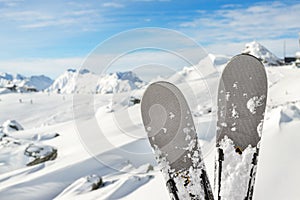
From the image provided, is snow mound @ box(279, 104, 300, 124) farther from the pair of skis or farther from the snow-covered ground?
the pair of skis

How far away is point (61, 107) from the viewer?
70.6ft

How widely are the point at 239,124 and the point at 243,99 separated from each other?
195mm

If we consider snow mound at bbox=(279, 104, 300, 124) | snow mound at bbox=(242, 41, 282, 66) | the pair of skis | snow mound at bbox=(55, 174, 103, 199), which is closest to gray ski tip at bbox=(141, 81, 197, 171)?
the pair of skis

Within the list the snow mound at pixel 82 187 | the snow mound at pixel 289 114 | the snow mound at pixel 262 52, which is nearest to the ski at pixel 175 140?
the snow mound at pixel 289 114

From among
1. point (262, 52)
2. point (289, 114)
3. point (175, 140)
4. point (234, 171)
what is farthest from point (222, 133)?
point (262, 52)

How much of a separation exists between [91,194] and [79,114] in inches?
63.1

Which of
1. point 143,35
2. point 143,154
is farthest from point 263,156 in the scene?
point 143,154

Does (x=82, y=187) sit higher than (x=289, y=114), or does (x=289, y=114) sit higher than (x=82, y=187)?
(x=289, y=114)

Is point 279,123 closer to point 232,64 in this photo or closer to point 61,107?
point 232,64

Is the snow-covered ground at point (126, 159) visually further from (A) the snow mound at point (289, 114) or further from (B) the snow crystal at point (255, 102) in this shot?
(B) the snow crystal at point (255, 102)

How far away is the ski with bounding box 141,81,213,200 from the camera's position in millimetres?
2250

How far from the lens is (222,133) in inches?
96.4

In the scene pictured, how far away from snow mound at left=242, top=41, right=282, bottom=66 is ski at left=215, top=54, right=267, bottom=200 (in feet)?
70.9

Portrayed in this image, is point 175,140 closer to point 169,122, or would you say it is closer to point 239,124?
point 169,122
